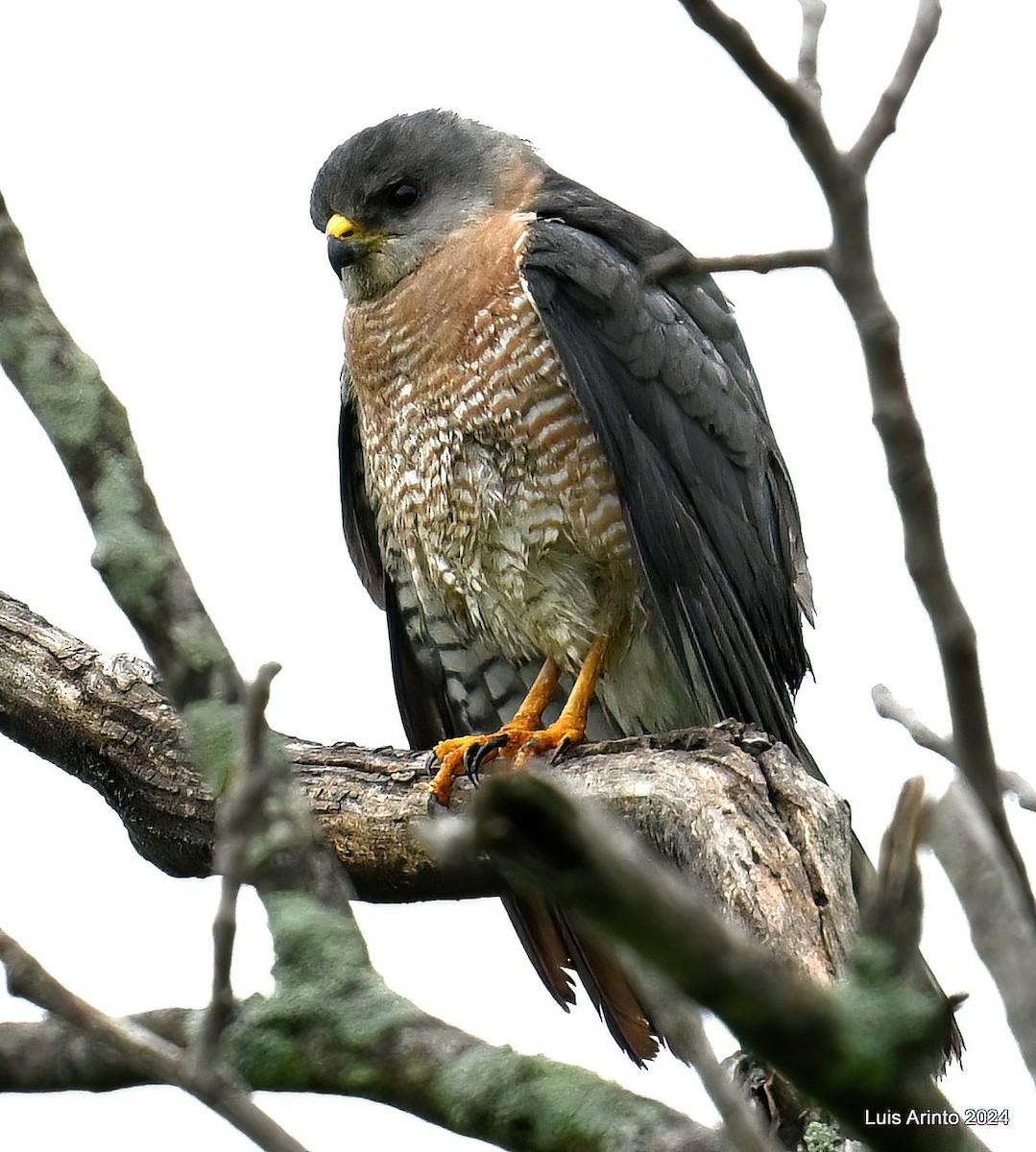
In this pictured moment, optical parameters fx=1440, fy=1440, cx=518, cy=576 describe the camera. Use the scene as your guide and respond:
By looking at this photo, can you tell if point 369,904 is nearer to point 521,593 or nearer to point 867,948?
point 521,593

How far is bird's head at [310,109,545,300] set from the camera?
567cm

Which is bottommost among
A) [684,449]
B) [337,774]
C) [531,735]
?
[337,774]

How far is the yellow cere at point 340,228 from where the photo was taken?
18.6 ft

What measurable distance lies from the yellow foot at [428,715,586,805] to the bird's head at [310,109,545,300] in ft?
6.20

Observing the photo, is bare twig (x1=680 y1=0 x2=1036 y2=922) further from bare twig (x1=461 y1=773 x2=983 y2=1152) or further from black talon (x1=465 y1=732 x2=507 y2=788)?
black talon (x1=465 y1=732 x2=507 y2=788)

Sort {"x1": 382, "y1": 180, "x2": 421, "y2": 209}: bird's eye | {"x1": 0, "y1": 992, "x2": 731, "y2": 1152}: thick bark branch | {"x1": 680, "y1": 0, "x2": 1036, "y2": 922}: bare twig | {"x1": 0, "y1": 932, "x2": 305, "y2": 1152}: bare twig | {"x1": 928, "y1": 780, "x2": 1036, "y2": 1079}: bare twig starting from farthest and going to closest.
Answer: {"x1": 382, "y1": 180, "x2": 421, "y2": 209}: bird's eye < {"x1": 0, "y1": 992, "x2": 731, "y2": 1152}: thick bark branch < {"x1": 0, "y1": 932, "x2": 305, "y2": 1152}: bare twig < {"x1": 928, "y1": 780, "x2": 1036, "y2": 1079}: bare twig < {"x1": 680, "y1": 0, "x2": 1036, "y2": 922}: bare twig

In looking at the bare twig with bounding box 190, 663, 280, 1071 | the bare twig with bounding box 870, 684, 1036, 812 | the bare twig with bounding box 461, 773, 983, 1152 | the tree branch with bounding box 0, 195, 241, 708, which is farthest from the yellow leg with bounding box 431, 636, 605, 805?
the bare twig with bounding box 461, 773, 983, 1152

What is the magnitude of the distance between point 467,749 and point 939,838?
11.1ft

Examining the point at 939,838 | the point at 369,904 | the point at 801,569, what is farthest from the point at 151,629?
the point at 801,569

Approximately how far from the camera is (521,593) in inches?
205

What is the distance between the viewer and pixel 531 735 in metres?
4.95

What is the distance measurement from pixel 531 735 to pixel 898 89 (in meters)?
3.63

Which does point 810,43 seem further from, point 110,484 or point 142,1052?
point 142,1052

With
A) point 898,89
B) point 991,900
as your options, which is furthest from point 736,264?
point 991,900
